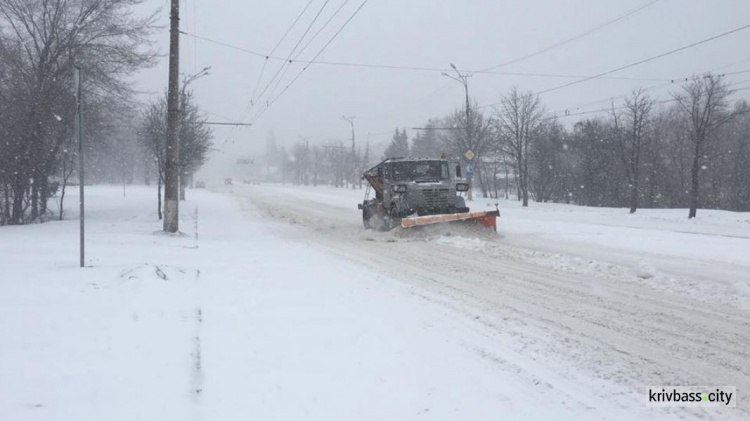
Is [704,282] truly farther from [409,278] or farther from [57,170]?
[57,170]

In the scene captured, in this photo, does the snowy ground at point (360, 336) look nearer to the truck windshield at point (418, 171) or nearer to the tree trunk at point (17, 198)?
the truck windshield at point (418, 171)

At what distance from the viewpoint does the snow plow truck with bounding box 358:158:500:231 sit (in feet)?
49.0

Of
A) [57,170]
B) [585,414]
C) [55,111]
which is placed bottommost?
[585,414]

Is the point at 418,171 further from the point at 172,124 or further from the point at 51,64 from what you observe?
the point at 51,64

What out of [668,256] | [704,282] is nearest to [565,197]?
[668,256]

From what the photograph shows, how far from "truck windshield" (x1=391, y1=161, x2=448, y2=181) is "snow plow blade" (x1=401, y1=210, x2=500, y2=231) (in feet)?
6.40

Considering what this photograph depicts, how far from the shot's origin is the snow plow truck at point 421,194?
49.0 feet

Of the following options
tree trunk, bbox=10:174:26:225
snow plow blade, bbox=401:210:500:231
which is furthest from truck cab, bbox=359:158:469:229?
tree trunk, bbox=10:174:26:225

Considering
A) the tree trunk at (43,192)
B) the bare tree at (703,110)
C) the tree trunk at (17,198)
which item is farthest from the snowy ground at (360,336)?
the bare tree at (703,110)

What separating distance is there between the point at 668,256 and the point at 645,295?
473 centimetres

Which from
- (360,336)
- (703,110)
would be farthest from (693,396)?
(703,110)

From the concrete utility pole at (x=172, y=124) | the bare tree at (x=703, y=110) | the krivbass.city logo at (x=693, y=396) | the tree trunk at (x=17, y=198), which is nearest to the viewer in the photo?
the krivbass.city logo at (x=693, y=396)

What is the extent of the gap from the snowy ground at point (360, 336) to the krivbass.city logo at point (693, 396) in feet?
0.27

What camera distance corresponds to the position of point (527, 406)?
3.83 m
